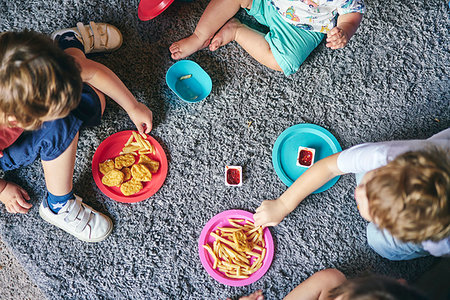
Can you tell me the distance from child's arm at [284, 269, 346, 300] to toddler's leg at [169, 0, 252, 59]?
2.98ft

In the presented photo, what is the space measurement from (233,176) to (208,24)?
0.55 m

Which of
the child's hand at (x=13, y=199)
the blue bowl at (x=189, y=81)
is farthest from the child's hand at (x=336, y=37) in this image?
the child's hand at (x=13, y=199)

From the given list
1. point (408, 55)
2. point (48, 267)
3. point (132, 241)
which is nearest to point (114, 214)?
point (132, 241)

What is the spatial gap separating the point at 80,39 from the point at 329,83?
2.98ft

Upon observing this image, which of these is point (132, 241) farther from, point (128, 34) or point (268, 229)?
point (128, 34)

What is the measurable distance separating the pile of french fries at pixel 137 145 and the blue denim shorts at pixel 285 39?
1.81ft

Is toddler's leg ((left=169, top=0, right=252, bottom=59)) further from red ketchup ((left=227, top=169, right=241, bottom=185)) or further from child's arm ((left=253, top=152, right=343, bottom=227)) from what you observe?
child's arm ((left=253, top=152, right=343, bottom=227))

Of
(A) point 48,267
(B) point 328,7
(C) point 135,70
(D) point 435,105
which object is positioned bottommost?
(A) point 48,267

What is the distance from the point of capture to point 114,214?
124 centimetres

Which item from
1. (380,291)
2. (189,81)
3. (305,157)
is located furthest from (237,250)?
(189,81)

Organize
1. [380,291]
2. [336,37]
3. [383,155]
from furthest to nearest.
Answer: [336,37] < [383,155] < [380,291]

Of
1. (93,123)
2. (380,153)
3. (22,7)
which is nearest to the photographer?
(380,153)

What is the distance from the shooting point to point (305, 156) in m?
1.22

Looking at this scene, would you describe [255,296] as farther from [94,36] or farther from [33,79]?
[94,36]
